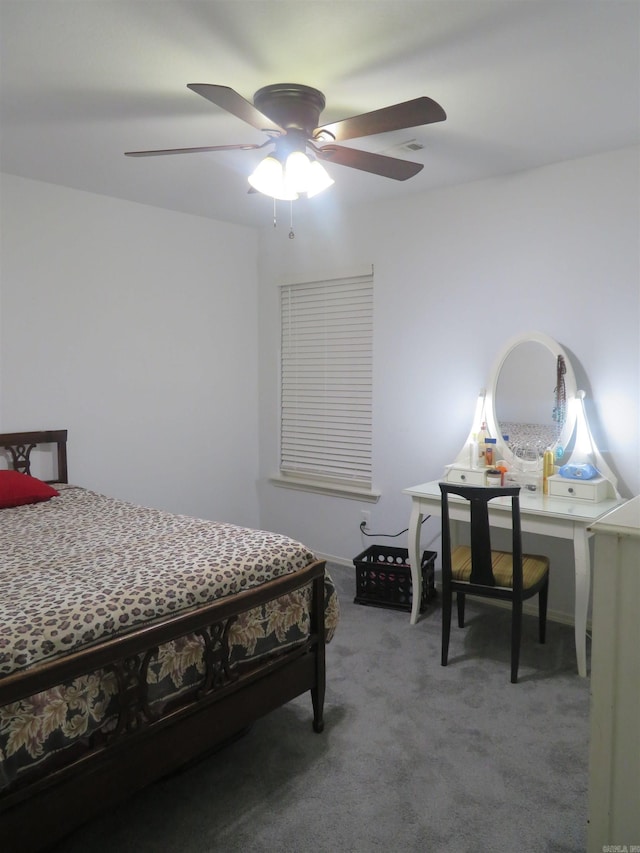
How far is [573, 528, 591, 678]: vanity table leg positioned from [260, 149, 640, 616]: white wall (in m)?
0.56

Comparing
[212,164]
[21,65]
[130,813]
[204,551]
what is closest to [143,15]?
[21,65]

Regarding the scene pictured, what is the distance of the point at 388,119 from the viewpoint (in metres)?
2.03

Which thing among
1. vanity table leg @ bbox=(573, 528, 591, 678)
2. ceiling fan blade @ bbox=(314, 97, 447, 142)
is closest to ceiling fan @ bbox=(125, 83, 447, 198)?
ceiling fan blade @ bbox=(314, 97, 447, 142)

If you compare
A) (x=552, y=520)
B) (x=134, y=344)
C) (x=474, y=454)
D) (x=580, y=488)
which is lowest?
(x=552, y=520)

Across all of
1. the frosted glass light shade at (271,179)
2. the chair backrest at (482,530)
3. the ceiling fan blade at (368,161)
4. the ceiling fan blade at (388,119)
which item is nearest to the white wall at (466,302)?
the chair backrest at (482,530)

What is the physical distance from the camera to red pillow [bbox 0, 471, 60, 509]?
9.82ft

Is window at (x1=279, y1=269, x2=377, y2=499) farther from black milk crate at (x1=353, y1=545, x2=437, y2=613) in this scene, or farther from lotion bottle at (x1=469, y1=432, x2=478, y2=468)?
lotion bottle at (x1=469, y1=432, x2=478, y2=468)

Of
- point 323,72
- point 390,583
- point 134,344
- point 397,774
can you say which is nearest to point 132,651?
point 397,774

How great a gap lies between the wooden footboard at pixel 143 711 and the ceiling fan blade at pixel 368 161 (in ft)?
5.25

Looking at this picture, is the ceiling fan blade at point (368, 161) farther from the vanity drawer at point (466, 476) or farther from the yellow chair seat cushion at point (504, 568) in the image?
the yellow chair seat cushion at point (504, 568)

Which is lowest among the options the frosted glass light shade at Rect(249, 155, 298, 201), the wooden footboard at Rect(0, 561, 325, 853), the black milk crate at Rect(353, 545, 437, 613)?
the black milk crate at Rect(353, 545, 437, 613)

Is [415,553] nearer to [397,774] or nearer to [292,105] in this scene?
[397,774]

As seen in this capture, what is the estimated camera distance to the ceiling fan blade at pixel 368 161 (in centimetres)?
233

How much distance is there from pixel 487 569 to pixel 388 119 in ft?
6.27
